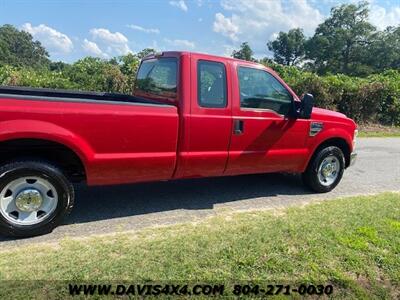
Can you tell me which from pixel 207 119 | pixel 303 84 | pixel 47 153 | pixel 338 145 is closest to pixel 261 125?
pixel 207 119

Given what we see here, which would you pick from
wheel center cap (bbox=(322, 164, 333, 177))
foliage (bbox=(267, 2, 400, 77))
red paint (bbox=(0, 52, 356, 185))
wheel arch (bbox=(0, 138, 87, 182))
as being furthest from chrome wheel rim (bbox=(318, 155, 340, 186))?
foliage (bbox=(267, 2, 400, 77))

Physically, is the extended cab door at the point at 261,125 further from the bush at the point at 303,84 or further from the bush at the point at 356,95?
the bush at the point at 356,95

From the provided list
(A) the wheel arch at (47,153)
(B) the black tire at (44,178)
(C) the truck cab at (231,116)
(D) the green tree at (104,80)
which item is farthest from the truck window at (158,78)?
(D) the green tree at (104,80)

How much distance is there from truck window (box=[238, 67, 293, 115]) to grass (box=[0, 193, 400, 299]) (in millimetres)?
1535

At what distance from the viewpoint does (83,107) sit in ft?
12.5

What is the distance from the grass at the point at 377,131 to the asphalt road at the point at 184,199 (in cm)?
715

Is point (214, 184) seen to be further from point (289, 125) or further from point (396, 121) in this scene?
point (396, 121)

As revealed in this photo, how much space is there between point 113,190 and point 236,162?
1.85m

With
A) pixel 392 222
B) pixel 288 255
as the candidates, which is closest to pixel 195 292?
pixel 288 255

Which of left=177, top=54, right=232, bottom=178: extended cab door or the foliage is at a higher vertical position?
the foliage

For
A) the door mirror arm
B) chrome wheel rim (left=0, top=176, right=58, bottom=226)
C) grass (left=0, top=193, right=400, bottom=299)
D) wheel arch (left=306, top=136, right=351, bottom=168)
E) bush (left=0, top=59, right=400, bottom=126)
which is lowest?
grass (left=0, top=193, right=400, bottom=299)

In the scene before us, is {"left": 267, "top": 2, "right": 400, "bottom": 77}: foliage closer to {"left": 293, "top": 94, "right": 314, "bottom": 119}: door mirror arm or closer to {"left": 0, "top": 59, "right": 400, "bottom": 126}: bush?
{"left": 0, "top": 59, "right": 400, "bottom": 126}: bush

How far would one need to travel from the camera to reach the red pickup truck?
146 inches

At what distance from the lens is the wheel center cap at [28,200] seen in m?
3.76
